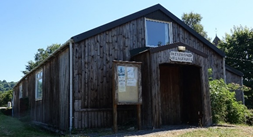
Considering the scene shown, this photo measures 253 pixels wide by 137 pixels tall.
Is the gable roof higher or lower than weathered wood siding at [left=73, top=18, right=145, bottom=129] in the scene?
higher

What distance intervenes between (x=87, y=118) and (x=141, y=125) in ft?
6.36

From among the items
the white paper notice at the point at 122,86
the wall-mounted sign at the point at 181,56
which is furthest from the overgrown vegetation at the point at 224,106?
the white paper notice at the point at 122,86

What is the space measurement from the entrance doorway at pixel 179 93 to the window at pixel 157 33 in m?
1.19

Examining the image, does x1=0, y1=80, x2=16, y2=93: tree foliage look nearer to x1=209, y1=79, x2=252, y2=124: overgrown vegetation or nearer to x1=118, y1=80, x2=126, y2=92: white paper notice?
x1=209, y1=79, x2=252, y2=124: overgrown vegetation

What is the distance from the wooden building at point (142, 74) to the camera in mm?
9180

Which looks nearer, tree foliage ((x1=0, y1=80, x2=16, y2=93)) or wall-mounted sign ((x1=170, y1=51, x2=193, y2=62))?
wall-mounted sign ((x1=170, y1=51, x2=193, y2=62))

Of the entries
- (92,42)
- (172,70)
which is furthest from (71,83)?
(172,70)

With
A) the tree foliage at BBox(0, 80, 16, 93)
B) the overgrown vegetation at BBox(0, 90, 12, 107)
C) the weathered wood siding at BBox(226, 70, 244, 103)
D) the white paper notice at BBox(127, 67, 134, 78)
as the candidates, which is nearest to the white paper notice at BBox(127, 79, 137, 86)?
the white paper notice at BBox(127, 67, 134, 78)

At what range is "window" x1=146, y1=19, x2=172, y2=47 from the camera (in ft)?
38.2

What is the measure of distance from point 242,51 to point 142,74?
1743cm

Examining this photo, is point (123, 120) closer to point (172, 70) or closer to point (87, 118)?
point (87, 118)

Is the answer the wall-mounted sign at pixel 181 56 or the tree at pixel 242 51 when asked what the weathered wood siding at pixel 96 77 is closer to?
the wall-mounted sign at pixel 181 56

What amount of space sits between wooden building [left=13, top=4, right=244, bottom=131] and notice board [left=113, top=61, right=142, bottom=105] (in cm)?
40

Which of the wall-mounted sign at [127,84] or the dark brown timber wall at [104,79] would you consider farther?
the dark brown timber wall at [104,79]
